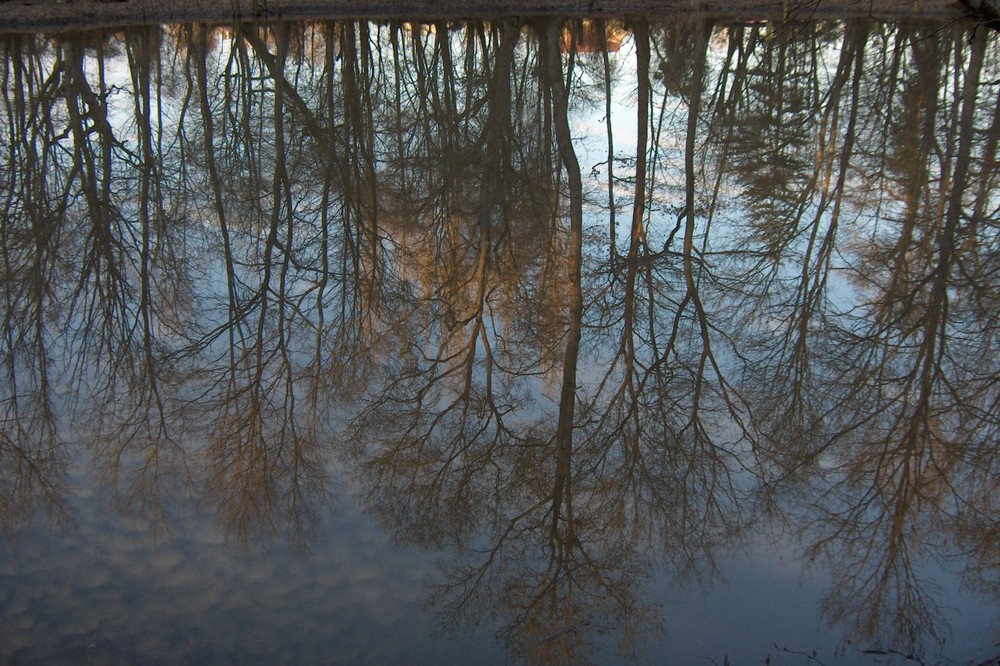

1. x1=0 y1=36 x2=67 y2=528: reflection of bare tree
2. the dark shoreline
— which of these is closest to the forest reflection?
x1=0 y1=36 x2=67 y2=528: reflection of bare tree

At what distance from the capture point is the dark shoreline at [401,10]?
40.0ft

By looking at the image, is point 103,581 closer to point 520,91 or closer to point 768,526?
point 768,526

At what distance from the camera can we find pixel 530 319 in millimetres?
5535

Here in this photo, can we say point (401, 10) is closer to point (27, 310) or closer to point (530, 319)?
point (27, 310)

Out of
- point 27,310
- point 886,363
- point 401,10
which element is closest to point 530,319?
point 886,363

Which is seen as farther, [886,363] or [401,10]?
[401,10]

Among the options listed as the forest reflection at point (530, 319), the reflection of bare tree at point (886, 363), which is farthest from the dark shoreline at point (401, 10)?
the reflection of bare tree at point (886, 363)

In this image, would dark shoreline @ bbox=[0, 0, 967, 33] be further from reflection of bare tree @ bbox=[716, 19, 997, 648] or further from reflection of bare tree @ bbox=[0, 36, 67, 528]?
reflection of bare tree @ bbox=[716, 19, 997, 648]

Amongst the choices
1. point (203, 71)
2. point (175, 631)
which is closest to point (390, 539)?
point (175, 631)

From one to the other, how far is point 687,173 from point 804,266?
6.60 feet

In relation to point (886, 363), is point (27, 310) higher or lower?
higher

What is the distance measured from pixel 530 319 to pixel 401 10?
9754mm

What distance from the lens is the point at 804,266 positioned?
6.38 meters

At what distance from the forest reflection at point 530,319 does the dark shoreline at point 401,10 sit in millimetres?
2111
